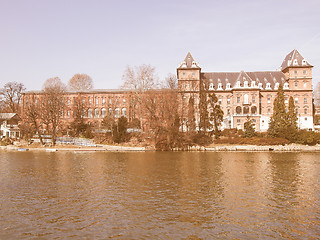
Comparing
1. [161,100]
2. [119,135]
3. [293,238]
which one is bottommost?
[293,238]

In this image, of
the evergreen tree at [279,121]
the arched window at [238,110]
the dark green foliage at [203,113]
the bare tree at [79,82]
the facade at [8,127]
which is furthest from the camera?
the bare tree at [79,82]

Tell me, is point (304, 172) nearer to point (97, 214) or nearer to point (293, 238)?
point (293, 238)

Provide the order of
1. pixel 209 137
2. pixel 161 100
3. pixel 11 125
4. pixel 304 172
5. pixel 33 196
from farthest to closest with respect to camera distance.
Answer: pixel 11 125 → pixel 209 137 → pixel 161 100 → pixel 304 172 → pixel 33 196

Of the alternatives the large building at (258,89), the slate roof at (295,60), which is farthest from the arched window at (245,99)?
the slate roof at (295,60)

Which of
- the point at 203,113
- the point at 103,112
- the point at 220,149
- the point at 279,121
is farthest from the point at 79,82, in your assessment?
the point at 279,121

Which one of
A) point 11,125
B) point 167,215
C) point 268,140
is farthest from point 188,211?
point 11,125

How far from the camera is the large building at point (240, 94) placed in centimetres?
7212

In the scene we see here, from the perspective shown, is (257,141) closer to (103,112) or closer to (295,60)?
(295,60)

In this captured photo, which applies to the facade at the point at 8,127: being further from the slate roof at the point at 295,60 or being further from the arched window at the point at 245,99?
the slate roof at the point at 295,60

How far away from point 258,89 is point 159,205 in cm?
6470

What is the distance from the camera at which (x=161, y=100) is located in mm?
51750

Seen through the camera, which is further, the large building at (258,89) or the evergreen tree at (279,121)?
the large building at (258,89)

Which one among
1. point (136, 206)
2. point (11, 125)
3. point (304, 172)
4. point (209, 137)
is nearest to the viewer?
point (136, 206)

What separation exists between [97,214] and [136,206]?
84.6 inches
